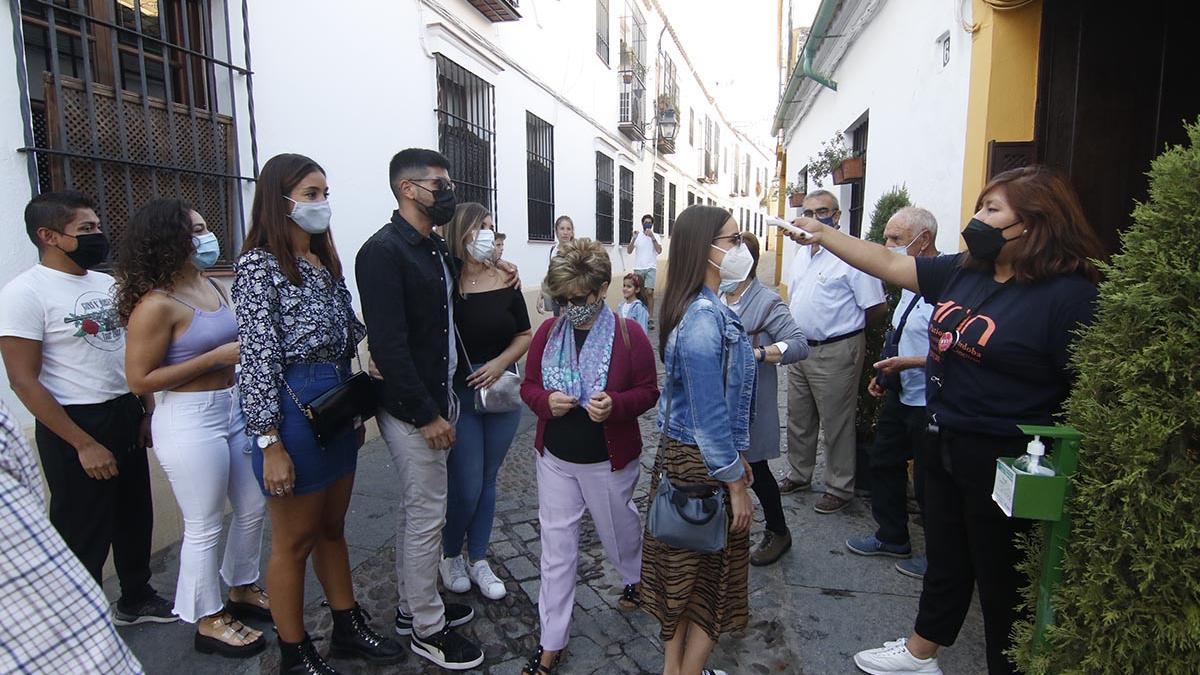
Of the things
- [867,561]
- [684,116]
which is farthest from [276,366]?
[684,116]

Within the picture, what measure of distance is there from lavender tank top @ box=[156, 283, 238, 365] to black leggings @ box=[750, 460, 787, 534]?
244cm

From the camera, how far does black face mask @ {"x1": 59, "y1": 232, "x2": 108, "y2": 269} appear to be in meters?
2.59

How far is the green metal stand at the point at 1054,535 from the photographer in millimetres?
1666

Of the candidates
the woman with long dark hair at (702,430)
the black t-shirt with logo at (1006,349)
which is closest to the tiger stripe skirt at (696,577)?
the woman with long dark hair at (702,430)

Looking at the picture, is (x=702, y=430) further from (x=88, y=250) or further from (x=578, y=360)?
(x=88, y=250)

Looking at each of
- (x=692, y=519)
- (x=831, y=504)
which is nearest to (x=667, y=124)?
(x=831, y=504)

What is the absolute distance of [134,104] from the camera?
359 cm

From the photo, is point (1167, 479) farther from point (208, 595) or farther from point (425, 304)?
point (208, 595)

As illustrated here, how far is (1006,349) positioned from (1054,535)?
0.53 m

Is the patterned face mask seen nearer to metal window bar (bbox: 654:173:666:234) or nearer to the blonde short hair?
the blonde short hair

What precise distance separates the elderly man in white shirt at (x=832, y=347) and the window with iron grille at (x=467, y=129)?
14.0 ft

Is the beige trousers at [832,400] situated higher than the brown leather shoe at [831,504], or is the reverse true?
the beige trousers at [832,400]

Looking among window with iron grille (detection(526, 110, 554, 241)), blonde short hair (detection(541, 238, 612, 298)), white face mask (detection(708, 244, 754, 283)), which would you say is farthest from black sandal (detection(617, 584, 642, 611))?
window with iron grille (detection(526, 110, 554, 241))

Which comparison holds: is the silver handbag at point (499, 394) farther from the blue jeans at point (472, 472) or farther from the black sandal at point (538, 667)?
the black sandal at point (538, 667)
